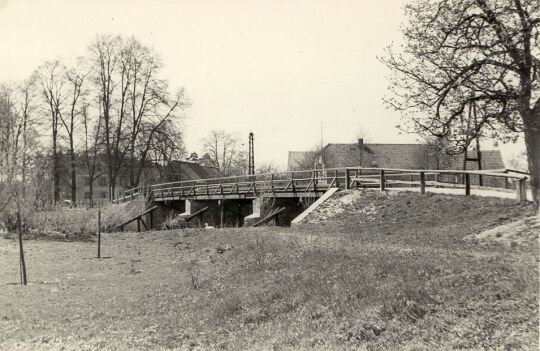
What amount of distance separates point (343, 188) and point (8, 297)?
43.1 ft

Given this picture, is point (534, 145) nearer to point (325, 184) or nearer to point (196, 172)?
point (325, 184)

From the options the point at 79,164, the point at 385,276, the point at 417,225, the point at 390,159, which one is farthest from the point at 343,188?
the point at 390,159

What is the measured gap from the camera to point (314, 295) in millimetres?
7109

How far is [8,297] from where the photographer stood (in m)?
9.96

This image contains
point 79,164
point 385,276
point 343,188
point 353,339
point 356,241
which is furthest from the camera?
point 79,164

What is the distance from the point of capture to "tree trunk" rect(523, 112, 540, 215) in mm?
10586

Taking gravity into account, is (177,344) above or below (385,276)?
below

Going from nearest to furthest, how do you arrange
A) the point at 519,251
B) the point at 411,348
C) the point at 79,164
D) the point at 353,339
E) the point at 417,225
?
the point at 411,348
the point at 353,339
the point at 519,251
the point at 417,225
the point at 79,164

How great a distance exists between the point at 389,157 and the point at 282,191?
119 feet

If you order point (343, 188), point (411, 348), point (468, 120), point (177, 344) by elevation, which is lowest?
point (177, 344)

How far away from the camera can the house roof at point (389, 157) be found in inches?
2151

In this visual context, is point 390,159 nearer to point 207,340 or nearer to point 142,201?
point 142,201

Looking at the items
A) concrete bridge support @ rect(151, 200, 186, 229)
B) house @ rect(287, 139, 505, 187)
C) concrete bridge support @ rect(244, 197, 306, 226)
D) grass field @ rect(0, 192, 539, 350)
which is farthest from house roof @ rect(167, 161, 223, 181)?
grass field @ rect(0, 192, 539, 350)

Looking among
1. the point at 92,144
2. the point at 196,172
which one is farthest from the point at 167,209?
the point at 196,172
